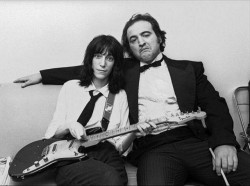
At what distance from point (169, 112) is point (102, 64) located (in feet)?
1.95

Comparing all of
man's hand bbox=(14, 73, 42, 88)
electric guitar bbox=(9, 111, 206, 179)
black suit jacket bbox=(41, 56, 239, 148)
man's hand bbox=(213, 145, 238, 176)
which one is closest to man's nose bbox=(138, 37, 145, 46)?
black suit jacket bbox=(41, 56, 239, 148)

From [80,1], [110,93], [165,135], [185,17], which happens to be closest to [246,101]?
[185,17]

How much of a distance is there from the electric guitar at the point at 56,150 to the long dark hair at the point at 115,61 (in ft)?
1.36

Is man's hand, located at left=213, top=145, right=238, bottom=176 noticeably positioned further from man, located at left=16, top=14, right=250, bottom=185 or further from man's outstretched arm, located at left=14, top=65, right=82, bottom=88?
man's outstretched arm, located at left=14, top=65, right=82, bottom=88

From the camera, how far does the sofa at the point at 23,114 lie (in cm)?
230

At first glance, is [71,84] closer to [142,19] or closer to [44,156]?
[44,156]

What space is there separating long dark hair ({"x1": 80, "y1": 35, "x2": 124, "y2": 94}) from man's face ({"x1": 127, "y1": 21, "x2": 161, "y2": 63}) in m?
0.20

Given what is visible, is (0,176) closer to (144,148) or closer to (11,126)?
(11,126)

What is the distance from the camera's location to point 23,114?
235cm

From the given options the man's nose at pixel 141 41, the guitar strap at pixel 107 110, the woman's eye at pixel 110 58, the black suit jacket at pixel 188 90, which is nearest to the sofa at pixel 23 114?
the black suit jacket at pixel 188 90

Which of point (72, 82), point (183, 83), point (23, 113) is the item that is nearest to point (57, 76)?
point (72, 82)

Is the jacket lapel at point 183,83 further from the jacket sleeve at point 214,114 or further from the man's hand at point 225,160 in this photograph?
the man's hand at point 225,160

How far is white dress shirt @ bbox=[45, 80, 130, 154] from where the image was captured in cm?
214

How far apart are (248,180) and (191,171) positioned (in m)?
0.33
